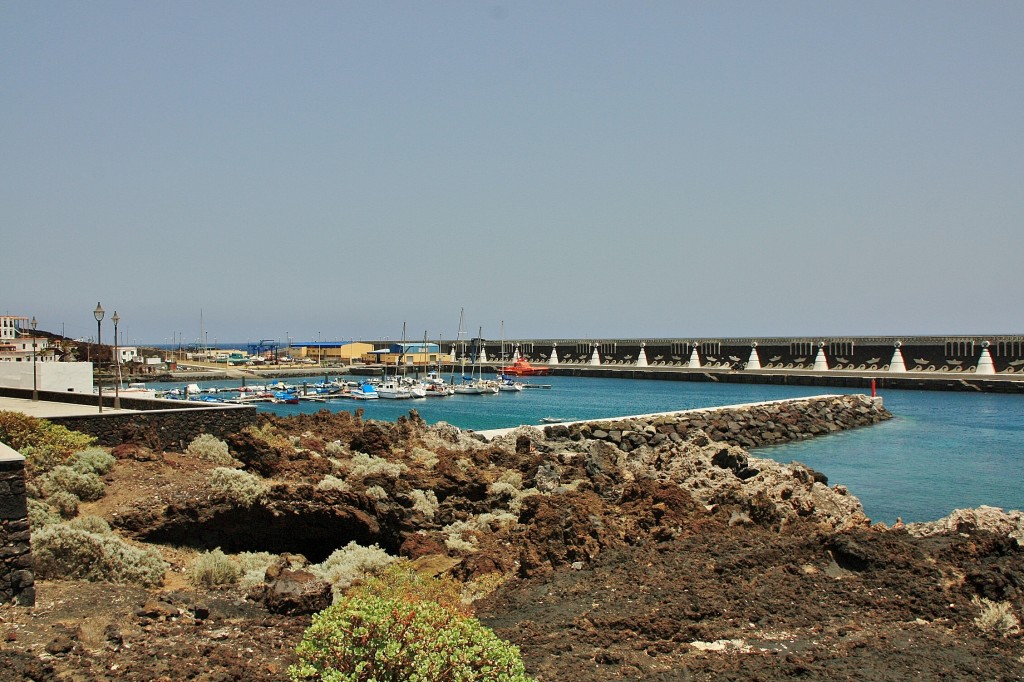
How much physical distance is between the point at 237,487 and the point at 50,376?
664 inches

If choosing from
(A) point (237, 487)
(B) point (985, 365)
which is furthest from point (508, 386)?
(A) point (237, 487)

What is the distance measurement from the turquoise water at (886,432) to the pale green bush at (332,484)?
47.7 ft

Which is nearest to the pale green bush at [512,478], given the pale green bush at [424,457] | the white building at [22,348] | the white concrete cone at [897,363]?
the pale green bush at [424,457]

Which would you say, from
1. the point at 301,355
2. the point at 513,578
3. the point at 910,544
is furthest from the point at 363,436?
the point at 301,355

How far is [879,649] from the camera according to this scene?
8172 millimetres

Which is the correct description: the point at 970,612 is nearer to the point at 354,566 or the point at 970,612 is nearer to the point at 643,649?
the point at 643,649

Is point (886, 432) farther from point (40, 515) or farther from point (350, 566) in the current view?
point (40, 515)

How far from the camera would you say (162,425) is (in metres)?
17.2

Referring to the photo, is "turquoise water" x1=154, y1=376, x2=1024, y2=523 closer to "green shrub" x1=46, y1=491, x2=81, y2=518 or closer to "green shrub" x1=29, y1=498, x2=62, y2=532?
"green shrub" x1=46, y1=491, x2=81, y2=518

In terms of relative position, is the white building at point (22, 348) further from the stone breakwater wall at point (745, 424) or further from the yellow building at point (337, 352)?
the yellow building at point (337, 352)

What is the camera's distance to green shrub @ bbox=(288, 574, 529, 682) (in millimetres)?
6047

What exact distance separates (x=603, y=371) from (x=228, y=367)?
59.8 meters

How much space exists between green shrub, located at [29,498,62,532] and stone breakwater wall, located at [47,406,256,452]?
513 cm

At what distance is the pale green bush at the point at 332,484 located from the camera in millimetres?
14023
